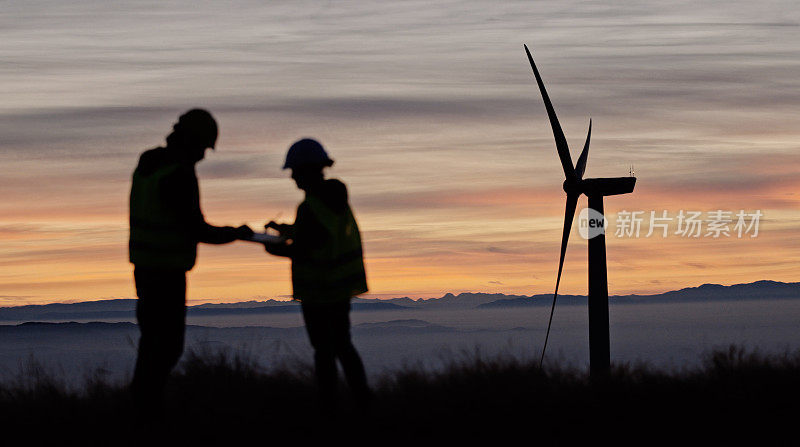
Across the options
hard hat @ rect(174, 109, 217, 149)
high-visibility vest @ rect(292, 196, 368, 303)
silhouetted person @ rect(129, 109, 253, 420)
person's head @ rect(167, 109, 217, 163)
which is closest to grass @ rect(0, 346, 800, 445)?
silhouetted person @ rect(129, 109, 253, 420)

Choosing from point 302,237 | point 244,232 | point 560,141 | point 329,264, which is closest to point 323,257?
point 329,264

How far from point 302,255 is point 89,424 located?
8.80ft

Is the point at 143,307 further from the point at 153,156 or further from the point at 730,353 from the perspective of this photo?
the point at 730,353

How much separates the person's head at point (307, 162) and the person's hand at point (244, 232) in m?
0.71

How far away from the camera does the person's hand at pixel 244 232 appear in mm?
9297

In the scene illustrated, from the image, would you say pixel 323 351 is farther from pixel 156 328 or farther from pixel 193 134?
pixel 193 134

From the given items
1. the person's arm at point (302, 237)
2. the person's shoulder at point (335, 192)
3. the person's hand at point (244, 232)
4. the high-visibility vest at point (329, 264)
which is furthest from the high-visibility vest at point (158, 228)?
the person's shoulder at point (335, 192)

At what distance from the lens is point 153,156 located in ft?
30.2

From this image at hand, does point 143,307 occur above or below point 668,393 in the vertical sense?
above

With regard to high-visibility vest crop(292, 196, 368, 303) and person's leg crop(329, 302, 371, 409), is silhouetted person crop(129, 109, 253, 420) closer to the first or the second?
high-visibility vest crop(292, 196, 368, 303)

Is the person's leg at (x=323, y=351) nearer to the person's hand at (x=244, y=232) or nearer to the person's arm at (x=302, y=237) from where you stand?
the person's arm at (x=302, y=237)

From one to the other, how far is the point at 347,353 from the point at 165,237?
6.71ft

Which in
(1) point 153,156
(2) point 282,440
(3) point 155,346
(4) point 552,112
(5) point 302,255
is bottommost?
(2) point 282,440

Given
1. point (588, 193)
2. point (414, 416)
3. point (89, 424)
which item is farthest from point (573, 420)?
point (588, 193)
